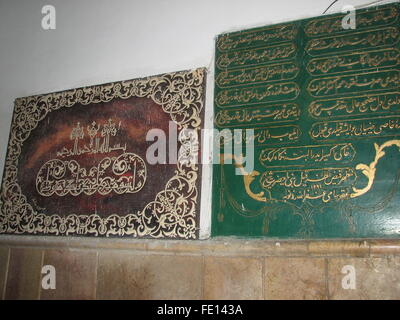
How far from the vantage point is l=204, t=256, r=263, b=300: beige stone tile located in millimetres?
1662

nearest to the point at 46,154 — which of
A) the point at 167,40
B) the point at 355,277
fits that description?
the point at 167,40

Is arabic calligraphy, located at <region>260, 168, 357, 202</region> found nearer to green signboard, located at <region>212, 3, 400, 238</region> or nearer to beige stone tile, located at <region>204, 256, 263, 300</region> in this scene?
green signboard, located at <region>212, 3, 400, 238</region>

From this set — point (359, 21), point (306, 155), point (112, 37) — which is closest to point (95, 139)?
point (112, 37)

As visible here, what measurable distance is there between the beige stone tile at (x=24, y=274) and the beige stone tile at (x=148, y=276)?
1.49 feet

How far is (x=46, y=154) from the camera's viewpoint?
2391mm

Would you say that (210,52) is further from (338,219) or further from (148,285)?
(148,285)

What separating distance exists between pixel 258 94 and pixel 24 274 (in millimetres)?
1764

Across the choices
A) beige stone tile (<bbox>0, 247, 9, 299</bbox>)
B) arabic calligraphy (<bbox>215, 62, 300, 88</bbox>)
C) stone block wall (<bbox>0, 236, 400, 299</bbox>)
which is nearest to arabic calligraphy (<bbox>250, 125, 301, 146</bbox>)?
arabic calligraphy (<bbox>215, 62, 300, 88</bbox>)

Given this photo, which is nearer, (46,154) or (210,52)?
(210,52)

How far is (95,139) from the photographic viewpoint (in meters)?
2.27

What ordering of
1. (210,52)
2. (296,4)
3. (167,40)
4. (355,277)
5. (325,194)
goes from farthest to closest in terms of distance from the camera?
(167,40), (210,52), (296,4), (325,194), (355,277)

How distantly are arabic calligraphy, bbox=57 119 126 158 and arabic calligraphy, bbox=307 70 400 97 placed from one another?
1.17 metres

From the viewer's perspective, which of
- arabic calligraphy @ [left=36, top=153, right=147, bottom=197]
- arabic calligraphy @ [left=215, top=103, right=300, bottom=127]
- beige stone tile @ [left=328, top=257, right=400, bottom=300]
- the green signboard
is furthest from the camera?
arabic calligraphy @ [left=36, top=153, right=147, bottom=197]
